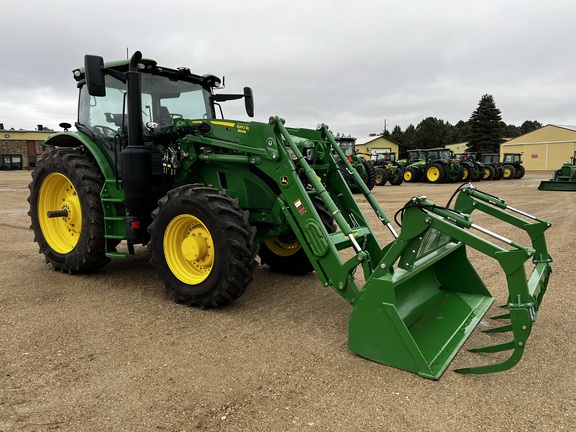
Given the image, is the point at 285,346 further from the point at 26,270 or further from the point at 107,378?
the point at 26,270

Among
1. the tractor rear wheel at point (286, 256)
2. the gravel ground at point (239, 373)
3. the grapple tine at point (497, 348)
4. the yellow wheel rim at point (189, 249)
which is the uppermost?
the yellow wheel rim at point (189, 249)

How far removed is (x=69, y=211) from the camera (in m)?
5.42

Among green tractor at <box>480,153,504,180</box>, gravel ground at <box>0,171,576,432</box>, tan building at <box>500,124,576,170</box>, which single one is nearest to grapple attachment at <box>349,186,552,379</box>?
gravel ground at <box>0,171,576,432</box>

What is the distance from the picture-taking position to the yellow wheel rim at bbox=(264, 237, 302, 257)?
547cm

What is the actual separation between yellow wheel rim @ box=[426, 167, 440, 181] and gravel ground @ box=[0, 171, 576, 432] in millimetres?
19982

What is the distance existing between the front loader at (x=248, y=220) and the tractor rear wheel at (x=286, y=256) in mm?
18

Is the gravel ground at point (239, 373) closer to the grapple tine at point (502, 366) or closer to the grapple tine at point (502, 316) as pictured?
the grapple tine at point (502, 366)

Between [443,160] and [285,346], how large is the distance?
2257cm

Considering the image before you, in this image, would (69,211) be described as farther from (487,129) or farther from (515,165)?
(487,129)

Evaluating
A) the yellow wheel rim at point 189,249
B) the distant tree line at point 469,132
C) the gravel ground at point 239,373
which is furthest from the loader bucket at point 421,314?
the distant tree line at point 469,132

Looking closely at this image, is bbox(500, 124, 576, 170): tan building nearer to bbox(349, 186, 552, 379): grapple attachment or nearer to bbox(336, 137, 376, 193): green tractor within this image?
bbox(336, 137, 376, 193): green tractor

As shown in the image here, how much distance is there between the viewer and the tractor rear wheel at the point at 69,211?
5.07 m

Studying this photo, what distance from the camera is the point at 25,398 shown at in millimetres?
2764

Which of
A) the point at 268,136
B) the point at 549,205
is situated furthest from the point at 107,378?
the point at 549,205
